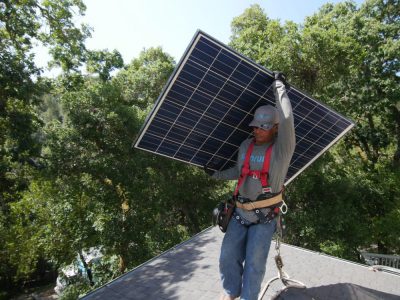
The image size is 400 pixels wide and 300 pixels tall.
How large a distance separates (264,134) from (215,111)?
0.99 m

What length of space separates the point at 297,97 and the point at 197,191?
1226cm

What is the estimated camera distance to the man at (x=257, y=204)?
3.11 metres

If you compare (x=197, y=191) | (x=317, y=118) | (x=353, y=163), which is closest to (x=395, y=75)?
(x=353, y=163)

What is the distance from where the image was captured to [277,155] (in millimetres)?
3139

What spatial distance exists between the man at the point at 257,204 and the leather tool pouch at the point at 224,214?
2.3 inches

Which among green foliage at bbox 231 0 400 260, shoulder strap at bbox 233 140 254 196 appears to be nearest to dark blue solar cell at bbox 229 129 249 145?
shoulder strap at bbox 233 140 254 196

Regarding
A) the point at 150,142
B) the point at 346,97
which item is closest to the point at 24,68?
the point at 150,142

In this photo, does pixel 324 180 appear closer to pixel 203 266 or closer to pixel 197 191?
pixel 197 191

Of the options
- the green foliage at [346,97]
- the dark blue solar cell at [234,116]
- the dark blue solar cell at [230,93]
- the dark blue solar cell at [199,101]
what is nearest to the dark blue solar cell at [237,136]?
the dark blue solar cell at [234,116]

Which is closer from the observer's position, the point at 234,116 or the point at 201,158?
the point at 234,116

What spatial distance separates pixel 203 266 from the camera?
5.85 metres

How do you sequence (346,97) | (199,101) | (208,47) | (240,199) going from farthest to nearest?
(346,97)
(199,101)
(208,47)
(240,199)

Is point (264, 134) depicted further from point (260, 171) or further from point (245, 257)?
point (245, 257)

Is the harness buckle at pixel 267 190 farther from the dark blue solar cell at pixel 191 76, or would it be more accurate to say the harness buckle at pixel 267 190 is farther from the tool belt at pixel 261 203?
the dark blue solar cell at pixel 191 76
